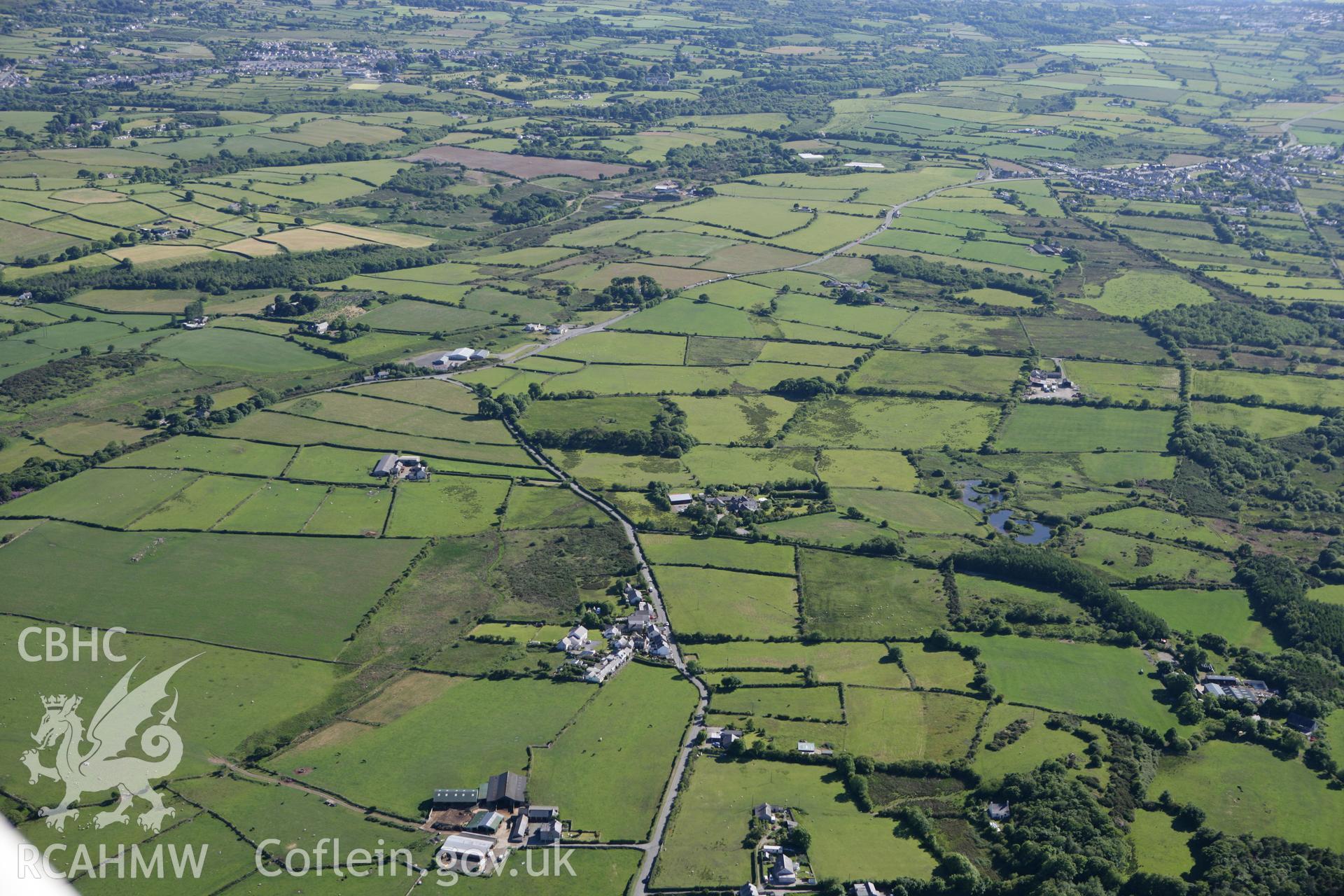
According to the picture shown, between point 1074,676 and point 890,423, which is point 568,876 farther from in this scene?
point 890,423

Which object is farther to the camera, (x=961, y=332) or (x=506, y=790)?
(x=961, y=332)

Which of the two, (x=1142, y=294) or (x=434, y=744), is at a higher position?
(x=1142, y=294)

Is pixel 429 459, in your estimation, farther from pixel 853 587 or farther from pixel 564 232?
pixel 564 232

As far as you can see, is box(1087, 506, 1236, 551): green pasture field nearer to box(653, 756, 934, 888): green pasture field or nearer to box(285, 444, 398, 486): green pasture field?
box(653, 756, 934, 888): green pasture field

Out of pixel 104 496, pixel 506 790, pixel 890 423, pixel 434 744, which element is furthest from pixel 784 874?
pixel 104 496

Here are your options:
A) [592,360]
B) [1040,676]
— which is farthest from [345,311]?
[1040,676]

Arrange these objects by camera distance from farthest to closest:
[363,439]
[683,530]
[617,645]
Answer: [363,439]
[683,530]
[617,645]
